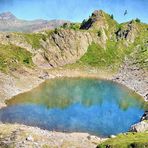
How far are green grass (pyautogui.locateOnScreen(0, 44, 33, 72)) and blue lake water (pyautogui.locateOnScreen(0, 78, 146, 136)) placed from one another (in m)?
13.4

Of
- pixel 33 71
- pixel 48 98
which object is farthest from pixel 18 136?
pixel 33 71

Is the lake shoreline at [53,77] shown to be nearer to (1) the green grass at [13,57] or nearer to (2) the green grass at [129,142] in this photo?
(1) the green grass at [13,57]

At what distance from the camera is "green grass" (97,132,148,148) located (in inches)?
2345

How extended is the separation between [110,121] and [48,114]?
16026 mm

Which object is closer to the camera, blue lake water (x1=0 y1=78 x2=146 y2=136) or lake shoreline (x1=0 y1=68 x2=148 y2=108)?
blue lake water (x1=0 y1=78 x2=146 y2=136)

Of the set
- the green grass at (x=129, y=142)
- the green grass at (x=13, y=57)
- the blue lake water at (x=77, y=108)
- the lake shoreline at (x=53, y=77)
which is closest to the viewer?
the green grass at (x=129, y=142)

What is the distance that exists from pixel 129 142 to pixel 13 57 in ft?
373

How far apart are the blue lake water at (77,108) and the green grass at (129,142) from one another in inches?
863

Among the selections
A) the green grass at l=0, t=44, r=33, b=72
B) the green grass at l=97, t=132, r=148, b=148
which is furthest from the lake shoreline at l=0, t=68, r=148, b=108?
the green grass at l=97, t=132, r=148, b=148

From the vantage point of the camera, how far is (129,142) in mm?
62406

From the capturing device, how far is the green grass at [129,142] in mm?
59566

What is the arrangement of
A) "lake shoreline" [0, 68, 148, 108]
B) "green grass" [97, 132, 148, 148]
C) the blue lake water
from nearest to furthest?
"green grass" [97, 132, 148, 148]
the blue lake water
"lake shoreline" [0, 68, 148, 108]

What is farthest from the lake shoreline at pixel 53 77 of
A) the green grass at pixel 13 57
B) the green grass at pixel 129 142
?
the green grass at pixel 129 142

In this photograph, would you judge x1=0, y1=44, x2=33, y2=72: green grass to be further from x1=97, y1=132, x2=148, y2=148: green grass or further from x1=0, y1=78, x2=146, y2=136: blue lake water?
x1=97, y1=132, x2=148, y2=148: green grass
